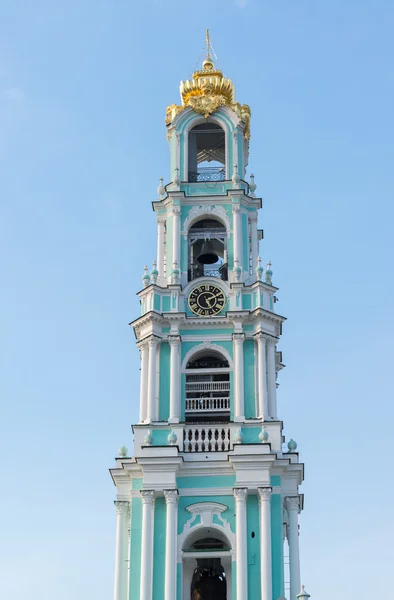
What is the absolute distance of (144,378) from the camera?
101 ft

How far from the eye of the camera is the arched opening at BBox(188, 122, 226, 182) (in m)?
34.9

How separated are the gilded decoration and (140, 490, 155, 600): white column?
11621 mm

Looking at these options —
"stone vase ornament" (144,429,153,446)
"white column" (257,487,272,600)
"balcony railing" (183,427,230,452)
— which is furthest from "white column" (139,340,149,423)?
"white column" (257,487,272,600)

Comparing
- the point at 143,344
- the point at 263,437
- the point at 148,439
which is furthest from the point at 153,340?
the point at 263,437

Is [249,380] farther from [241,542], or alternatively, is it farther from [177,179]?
[177,179]

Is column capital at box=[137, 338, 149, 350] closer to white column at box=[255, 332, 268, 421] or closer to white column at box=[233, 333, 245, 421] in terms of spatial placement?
white column at box=[233, 333, 245, 421]

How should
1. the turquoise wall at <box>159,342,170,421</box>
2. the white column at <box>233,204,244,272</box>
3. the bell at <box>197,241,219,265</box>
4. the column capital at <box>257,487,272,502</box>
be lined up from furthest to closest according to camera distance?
1. the bell at <box>197,241,219,265</box>
2. the white column at <box>233,204,244,272</box>
3. the turquoise wall at <box>159,342,170,421</box>
4. the column capital at <box>257,487,272,502</box>

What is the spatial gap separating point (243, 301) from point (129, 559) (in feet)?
23.3

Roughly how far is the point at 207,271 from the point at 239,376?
421cm

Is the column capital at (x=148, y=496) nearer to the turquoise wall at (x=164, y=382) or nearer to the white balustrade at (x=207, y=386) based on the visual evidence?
the turquoise wall at (x=164, y=382)

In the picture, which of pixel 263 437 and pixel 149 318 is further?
pixel 149 318

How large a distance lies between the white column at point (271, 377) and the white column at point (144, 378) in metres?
2.96

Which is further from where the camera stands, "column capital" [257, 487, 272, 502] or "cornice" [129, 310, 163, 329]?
"cornice" [129, 310, 163, 329]

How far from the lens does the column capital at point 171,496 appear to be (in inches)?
1121
